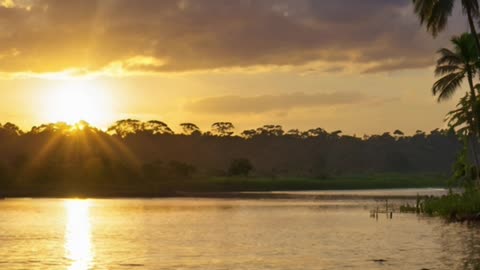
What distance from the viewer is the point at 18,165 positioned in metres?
137

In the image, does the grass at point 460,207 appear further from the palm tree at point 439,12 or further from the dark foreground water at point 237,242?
the palm tree at point 439,12

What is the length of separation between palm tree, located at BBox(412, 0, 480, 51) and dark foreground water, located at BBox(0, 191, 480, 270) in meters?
12.4

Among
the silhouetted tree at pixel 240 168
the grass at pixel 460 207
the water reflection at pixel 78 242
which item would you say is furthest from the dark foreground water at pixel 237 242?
the silhouetted tree at pixel 240 168

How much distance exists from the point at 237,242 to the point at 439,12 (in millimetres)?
18823

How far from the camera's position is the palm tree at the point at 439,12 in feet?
160

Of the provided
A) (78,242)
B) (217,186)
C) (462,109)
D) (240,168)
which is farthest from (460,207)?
(240,168)

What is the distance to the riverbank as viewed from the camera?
128 metres

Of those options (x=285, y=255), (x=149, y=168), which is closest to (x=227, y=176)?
(x=149, y=168)

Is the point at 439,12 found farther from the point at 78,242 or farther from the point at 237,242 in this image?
the point at 78,242

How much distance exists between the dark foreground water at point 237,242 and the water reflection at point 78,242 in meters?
0.05

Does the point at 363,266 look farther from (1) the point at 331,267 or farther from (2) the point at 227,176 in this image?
(2) the point at 227,176

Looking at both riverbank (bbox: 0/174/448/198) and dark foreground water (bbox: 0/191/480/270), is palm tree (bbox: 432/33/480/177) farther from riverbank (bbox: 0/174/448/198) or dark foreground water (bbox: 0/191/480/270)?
riverbank (bbox: 0/174/448/198)

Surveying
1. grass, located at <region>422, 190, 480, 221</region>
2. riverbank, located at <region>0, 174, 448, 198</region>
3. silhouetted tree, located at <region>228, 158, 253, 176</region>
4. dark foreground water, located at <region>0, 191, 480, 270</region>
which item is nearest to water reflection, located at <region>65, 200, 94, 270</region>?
dark foreground water, located at <region>0, 191, 480, 270</region>

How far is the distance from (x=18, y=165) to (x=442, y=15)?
337 feet
